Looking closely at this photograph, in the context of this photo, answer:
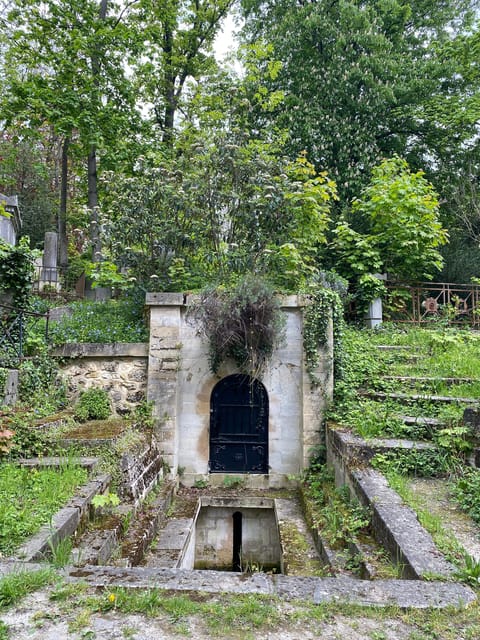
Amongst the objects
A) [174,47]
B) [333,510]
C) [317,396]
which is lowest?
[333,510]

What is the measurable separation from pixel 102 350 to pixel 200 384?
1.68 m

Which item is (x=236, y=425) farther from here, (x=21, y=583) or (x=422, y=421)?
(x=21, y=583)

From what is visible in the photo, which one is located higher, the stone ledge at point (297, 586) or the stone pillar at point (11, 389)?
the stone pillar at point (11, 389)

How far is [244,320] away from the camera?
6.27 metres

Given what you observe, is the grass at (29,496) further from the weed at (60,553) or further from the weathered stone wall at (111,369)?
the weathered stone wall at (111,369)

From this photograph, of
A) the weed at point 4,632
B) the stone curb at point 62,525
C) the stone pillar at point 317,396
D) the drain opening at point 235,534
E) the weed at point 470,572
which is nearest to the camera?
the weed at point 4,632

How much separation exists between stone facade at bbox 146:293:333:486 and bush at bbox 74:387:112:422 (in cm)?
70

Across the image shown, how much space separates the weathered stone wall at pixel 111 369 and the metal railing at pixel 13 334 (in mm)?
545

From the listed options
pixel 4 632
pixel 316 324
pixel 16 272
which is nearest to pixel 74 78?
pixel 16 272

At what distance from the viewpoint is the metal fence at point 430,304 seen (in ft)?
34.7

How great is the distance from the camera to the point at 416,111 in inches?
543

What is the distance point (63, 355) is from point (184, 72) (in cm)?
1204

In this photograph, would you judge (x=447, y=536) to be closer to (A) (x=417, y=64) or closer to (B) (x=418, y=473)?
(B) (x=418, y=473)

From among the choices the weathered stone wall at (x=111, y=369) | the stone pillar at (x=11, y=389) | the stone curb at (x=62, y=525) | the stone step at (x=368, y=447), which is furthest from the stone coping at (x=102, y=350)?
the stone step at (x=368, y=447)
